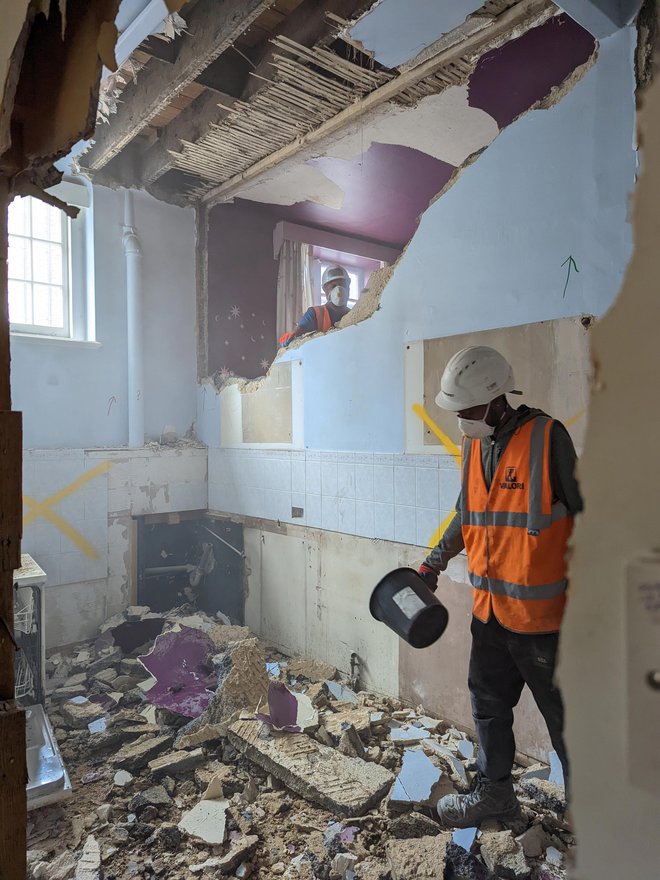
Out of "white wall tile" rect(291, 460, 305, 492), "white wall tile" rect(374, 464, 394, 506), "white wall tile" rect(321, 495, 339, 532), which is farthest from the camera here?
"white wall tile" rect(291, 460, 305, 492)

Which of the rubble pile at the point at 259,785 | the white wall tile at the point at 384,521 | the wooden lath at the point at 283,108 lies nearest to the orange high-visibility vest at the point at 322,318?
the wooden lath at the point at 283,108

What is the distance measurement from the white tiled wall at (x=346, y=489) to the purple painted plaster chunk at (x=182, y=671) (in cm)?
101

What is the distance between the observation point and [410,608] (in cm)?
198

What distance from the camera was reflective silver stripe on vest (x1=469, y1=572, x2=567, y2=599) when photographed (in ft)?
6.10

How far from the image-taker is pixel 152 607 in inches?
176

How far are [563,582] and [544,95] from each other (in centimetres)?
216

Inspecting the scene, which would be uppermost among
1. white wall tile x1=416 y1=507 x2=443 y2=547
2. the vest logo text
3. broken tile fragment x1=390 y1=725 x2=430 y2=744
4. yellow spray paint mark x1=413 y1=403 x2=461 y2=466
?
yellow spray paint mark x1=413 y1=403 x2=461 y2=466

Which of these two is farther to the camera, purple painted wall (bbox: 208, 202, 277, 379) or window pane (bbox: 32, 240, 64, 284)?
purple painted wall (bbox: 208, 202, 277, 379)

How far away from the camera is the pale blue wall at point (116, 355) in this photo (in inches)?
158

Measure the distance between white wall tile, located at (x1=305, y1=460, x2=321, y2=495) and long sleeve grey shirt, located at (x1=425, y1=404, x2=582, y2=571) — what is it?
4.66ft

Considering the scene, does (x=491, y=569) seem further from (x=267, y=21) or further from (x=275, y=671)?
(x=267, y=21)

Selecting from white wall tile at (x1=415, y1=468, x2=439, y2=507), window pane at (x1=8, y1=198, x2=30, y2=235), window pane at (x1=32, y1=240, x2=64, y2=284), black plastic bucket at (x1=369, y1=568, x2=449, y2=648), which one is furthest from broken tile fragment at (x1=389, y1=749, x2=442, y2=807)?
window pane at (x1=8, y1=198, x2=30, y2=235)

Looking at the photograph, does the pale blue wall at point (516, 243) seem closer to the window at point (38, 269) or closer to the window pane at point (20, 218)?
the window at point (38, 269)

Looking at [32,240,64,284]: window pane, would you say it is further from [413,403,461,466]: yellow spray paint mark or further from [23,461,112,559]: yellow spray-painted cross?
[413,403,461,466]: yellow spray paint mark
